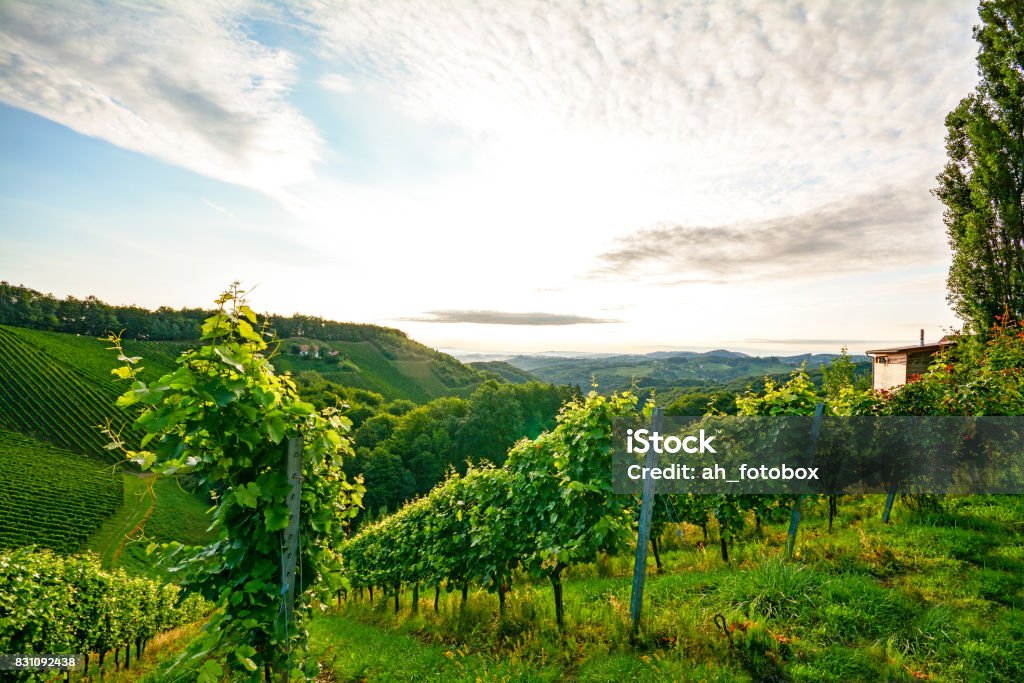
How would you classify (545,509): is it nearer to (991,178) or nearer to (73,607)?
(73,607)

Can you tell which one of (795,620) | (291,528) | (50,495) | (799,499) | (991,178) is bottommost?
(50,495)

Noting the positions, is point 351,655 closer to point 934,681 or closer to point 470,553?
point 470,553

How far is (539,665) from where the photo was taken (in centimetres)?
480

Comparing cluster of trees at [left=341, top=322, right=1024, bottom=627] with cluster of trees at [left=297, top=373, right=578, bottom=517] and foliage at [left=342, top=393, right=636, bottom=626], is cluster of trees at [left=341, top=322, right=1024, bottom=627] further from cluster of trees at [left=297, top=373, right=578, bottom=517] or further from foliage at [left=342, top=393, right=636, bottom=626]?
cluster of trees at [left=297, top=373, right=578, bottom=517]

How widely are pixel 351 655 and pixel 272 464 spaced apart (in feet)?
20.4

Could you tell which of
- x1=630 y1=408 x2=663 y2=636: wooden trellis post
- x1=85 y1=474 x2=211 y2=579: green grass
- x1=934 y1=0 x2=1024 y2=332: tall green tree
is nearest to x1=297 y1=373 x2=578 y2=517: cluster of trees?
x1=85 y1=474 x2=211 y2=579: green grass

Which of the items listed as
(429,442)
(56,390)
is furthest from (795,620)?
(56,390)

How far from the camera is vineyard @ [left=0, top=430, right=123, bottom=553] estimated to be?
38.0 metres

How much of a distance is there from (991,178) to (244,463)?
24.2 metres

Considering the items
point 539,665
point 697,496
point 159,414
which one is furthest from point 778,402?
point 159,414

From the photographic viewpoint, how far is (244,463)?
10.1ft

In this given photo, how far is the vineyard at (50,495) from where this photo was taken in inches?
1495

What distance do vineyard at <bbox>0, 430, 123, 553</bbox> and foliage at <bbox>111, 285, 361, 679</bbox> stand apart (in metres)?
40.4

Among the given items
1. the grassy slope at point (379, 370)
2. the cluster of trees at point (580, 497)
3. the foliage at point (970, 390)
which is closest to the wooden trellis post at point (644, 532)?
the cluster of trees at point (580, 497)
